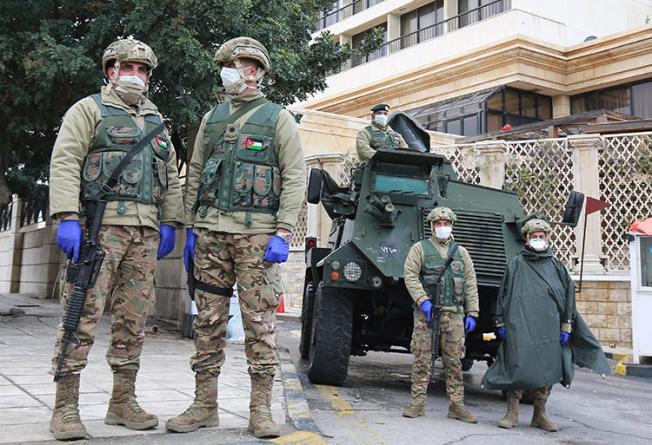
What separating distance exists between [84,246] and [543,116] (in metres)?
21.2

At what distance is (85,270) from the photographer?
366 centimetres

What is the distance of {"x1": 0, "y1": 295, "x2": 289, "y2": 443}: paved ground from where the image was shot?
12.6 feet

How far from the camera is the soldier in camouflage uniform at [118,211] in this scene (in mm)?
3695

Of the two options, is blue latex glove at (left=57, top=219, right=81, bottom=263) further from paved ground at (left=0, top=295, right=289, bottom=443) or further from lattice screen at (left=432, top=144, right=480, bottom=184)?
lattice screen at (left=432, top=144, right=480, bottom=184)

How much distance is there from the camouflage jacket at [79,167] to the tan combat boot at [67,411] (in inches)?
34.2

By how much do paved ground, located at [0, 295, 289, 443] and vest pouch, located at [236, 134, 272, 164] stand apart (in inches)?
61.4

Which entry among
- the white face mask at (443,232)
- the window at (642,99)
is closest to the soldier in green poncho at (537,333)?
the white face mask at (443,232)

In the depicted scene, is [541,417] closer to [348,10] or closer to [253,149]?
[253,149]

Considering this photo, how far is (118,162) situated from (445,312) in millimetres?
2821

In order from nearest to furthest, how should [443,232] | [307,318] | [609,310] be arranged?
1. [443,232]
2. [307,318]
3. [609,310]

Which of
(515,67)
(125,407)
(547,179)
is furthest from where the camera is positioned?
(515,67)

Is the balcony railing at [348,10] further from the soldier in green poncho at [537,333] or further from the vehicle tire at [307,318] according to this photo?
the soldier in green poncho at [537,333]

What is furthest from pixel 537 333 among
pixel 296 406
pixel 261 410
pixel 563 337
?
pixel 261 410

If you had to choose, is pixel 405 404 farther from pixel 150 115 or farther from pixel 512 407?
Result: pixel 150 115
